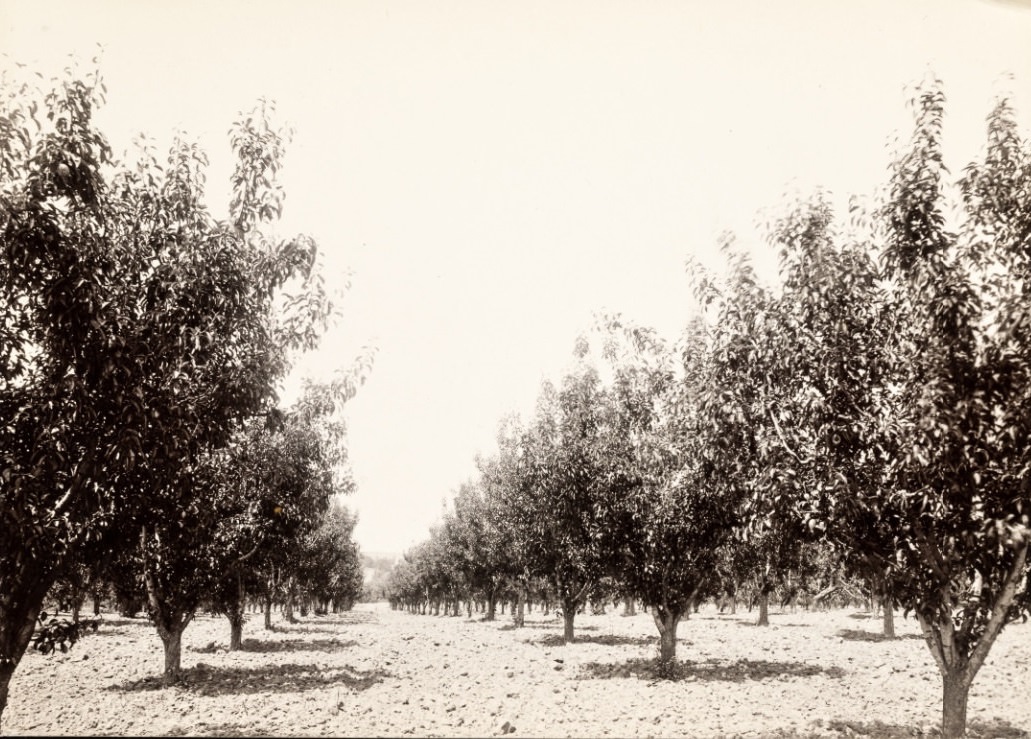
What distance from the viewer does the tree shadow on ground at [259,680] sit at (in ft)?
45.3

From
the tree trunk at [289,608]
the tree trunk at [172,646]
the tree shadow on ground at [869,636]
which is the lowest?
the tree trunk at [289,608]

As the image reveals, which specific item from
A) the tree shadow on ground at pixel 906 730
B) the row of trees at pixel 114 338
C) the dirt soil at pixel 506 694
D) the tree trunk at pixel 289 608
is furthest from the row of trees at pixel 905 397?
the tree trunk at pixel 289 608

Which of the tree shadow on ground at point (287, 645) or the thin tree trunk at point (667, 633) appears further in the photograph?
the tree shadow on ground at point (287, 645)

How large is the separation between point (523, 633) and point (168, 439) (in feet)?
98.6

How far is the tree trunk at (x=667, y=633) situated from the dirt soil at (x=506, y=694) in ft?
2.26

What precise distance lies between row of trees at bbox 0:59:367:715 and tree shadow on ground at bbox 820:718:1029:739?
10571mm

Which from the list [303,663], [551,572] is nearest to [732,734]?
[303,663]

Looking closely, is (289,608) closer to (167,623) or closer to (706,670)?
(167,623)

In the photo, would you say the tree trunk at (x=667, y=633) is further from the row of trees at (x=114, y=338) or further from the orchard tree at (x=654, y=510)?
the row of trees at (x=114, y=338)

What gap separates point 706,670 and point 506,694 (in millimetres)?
7479

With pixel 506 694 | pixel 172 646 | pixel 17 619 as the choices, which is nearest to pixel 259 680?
pixel 172 646

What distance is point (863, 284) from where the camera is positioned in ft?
26.6

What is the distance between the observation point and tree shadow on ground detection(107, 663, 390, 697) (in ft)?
45.3

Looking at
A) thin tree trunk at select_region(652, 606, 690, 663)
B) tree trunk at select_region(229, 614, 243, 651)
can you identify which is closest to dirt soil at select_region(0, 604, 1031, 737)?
tree trunk at select_region(229, 614, 243, 651)
